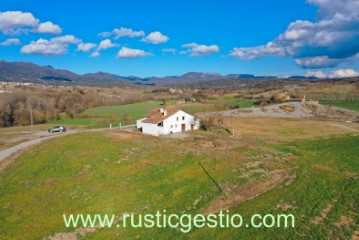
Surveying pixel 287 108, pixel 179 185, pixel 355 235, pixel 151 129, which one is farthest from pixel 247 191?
pixel 287 108

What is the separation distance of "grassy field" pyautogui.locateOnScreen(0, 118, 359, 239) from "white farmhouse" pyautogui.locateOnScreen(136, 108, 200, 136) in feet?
53.8

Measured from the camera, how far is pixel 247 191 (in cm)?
3366

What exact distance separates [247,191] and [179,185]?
739cm

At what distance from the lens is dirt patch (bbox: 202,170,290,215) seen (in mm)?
30547

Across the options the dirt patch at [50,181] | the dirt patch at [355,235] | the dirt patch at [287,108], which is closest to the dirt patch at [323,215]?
the dirt patch at [355,235]

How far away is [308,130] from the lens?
3098 inches

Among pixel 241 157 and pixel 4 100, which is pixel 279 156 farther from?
pixel 4 100

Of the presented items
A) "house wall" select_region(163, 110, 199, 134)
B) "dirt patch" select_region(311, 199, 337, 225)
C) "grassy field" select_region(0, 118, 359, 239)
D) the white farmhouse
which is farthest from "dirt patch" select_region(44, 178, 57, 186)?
"house wall" select_region(163, 110, 199, 134)

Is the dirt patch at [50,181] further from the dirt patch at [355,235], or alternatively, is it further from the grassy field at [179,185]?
the dirt patch at [355,235]

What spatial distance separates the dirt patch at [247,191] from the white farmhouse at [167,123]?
36.2 meters

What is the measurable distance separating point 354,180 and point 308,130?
45.6 meters

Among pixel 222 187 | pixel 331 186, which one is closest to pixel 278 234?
pixel 222 187

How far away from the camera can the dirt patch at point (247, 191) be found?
30547 millimetres

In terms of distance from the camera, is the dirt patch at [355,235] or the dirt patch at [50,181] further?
the dirt patch at [50,181]
